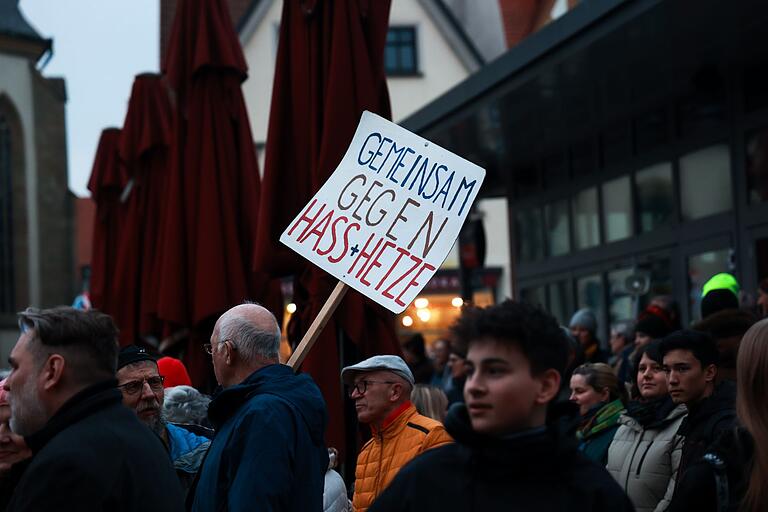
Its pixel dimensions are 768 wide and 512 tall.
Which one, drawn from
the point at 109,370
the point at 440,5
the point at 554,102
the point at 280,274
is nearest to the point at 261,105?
the point at 440,5

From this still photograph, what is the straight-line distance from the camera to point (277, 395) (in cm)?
500

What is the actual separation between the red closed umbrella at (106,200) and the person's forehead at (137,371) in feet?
26.3

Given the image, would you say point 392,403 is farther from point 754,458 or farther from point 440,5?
point 440,5

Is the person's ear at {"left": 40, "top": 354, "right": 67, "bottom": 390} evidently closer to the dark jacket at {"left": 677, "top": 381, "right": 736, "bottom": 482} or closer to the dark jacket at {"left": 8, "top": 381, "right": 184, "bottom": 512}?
the dark jacket at {"left": 8, "top": 381, "right": 184, "bottom": 512}

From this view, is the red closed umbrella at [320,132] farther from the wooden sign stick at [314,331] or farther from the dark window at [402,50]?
the dark window at [402,50]

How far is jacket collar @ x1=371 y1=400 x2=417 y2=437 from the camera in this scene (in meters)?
6.34

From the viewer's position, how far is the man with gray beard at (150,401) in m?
6.07

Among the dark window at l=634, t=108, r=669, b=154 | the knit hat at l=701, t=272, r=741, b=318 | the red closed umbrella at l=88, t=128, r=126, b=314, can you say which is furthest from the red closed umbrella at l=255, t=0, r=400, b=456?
the dark window at l=634, t=108, r=669, b=154

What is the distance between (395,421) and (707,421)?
1.54m

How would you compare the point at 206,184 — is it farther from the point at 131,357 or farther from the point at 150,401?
the point at 150,401

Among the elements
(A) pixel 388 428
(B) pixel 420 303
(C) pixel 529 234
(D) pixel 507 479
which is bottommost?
(A) pixel 388 428

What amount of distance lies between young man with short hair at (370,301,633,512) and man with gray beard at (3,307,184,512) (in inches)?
32.7

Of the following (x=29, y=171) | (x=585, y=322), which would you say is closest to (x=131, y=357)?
(x=585, y=322)

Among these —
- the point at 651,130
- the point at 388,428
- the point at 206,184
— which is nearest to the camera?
the point at 388,428
